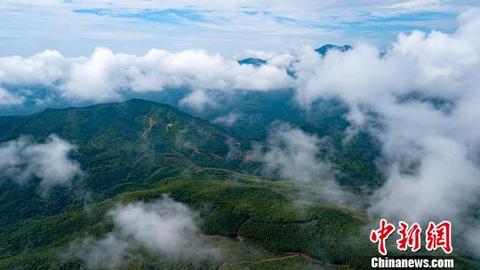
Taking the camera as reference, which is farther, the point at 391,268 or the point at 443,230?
the point at 391,268

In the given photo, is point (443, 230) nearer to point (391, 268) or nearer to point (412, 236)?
point (412, 236)

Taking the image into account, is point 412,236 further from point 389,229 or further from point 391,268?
point 391,268

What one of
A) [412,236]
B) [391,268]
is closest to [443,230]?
[412,236]

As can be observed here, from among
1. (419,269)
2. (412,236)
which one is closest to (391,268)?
(419,269)

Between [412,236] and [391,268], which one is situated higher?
[412,236]

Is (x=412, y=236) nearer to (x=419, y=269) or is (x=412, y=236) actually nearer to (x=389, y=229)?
(x=389, y=229)

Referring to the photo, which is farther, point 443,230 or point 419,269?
point 419,269

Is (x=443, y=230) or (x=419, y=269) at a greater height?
(x=443, y=230)

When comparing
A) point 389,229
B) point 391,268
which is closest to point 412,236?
point 389,229
